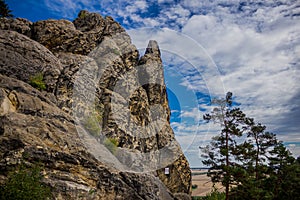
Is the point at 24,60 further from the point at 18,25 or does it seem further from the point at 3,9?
the point at 3,9

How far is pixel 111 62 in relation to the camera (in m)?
29.5

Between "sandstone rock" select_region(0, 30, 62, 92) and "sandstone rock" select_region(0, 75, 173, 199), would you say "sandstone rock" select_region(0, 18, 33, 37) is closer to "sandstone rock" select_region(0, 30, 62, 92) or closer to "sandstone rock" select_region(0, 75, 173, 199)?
"sandstone rock" select_region(0, 30, 62, 92)

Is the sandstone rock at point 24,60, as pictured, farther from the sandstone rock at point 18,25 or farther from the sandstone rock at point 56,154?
the sandstone rock at point 18,25

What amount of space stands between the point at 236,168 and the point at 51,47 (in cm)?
2209

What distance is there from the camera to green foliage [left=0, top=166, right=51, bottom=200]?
9.21 meters

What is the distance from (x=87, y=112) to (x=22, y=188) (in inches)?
460

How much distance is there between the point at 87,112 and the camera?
20.9 m

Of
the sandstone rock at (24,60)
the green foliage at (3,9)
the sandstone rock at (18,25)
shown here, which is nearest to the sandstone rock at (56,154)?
the sandstone rock at (24,60)

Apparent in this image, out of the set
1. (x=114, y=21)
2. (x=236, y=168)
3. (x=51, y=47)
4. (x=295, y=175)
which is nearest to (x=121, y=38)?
(x=114, y=21)

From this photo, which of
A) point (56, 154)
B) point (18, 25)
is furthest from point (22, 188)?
point (18, 25)

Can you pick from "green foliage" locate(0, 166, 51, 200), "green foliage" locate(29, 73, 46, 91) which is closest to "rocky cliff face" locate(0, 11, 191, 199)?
"green foliage" locate(29, 73, 46, 91)

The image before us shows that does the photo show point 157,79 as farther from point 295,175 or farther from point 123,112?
point 295,175

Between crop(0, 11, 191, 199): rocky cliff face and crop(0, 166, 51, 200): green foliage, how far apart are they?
1306 mm

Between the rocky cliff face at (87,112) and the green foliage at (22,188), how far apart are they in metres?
1.31
